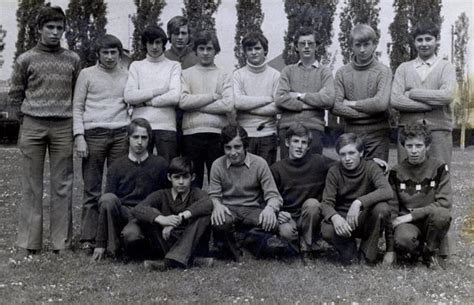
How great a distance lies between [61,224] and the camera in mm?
5016

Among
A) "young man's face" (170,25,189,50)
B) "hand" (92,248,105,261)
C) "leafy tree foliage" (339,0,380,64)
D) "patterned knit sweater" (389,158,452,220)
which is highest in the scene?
"leafy tree foliage" (339,0,380,64)

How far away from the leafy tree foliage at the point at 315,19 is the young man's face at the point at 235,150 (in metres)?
5.11

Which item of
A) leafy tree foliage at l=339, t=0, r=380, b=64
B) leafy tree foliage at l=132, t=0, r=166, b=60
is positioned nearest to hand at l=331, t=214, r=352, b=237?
leafy tree foliage at l=132, t=0, r=166, b=60

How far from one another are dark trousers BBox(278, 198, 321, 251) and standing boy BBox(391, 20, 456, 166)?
914 mm

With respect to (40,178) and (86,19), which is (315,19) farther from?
(40,178)

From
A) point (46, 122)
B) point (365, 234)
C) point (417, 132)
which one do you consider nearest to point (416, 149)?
point (417, 132)

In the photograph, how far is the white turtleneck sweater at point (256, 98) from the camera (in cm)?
514

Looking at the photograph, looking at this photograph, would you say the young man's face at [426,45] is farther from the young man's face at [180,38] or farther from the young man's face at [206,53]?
the young man's face at [180,38]

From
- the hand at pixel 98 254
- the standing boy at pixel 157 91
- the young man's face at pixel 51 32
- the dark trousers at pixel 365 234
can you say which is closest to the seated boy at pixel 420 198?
the dark trousers at pixel 365 234

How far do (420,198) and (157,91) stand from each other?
2.29m

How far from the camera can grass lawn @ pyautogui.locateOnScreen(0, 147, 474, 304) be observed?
3.65 m

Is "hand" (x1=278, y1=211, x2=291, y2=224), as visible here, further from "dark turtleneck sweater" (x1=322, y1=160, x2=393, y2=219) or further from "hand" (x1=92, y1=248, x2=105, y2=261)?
"hand" (x1=92, y1=248, x2=105, y2=261)

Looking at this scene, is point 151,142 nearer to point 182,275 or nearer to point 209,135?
point 209,135

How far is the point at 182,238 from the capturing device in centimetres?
438
